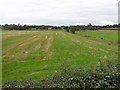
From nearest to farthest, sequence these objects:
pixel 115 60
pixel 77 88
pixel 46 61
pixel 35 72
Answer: pixel 77 88
pixel 115 60
pixel 35 72
pixel 46 61

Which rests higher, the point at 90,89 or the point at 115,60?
the point at 115,60

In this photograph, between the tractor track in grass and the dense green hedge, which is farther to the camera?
the tractor track in grass

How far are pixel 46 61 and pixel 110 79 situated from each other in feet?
46.3

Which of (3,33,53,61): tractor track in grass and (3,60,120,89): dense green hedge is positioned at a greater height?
(3,60,120,89): dense green hedge

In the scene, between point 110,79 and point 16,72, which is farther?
point 16,72

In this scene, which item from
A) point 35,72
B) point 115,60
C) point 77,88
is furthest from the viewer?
point 35,72

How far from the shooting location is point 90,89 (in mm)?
14484

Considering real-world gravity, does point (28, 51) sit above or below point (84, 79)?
below

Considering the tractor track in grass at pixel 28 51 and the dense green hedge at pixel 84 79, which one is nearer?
the dense green hedge at pixel 84 79

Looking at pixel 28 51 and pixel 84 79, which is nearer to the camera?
pixel 84 79

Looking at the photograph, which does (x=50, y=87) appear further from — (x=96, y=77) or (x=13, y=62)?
(x=13, y=62)

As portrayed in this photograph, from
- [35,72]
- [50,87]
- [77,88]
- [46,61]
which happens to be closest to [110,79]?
[77,88]

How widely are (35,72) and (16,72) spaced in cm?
160

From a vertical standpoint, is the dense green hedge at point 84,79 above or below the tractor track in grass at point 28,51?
above
